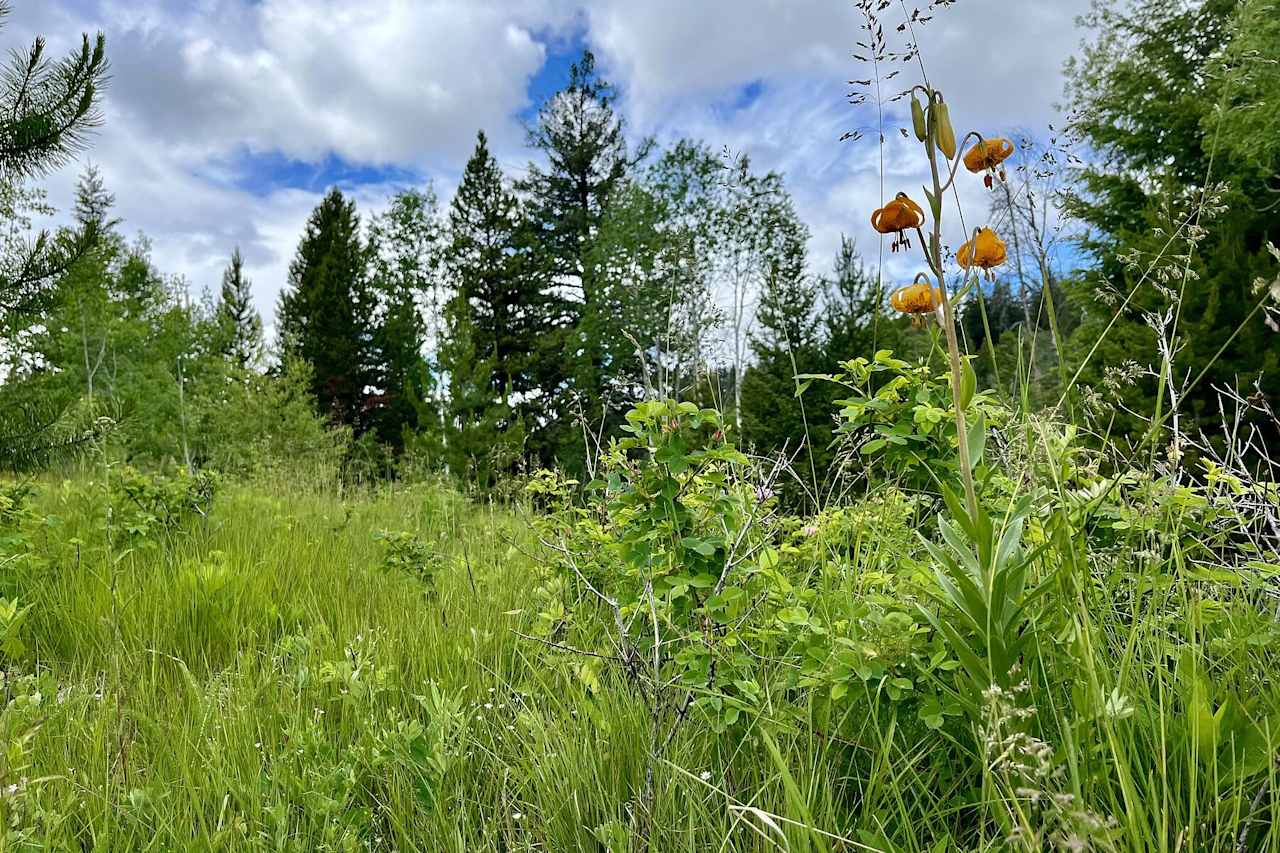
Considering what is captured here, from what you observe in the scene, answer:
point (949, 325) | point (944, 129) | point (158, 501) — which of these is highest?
point (944, 129)

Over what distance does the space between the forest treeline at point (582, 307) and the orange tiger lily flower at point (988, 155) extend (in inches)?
16.0

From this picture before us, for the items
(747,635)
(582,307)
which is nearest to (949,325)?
(747,635)

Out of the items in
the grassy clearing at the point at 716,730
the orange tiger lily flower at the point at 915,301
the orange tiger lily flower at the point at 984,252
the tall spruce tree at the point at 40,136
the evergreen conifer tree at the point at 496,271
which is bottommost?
the grassy clearing at the point at 716,730

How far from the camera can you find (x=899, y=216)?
124cm

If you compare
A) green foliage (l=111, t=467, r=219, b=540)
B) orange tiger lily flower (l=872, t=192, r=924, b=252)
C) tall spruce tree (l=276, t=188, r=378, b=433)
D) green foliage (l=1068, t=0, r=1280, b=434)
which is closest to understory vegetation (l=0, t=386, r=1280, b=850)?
orange tiger lily flower (l=872, t=192, r=924, b=252)

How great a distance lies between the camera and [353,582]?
292 centimetres

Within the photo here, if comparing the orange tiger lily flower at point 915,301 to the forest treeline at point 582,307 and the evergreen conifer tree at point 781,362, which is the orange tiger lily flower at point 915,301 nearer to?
the forest treeline at point 582,307

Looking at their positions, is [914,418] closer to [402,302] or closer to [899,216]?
[899,216]

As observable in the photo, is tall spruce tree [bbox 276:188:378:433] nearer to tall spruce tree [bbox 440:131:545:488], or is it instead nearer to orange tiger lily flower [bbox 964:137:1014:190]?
tall spruce tree [bbox 440:131:545:488]

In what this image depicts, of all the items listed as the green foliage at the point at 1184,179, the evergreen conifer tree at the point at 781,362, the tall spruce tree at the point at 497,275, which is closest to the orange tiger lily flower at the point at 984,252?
the green foliage at the point at 1184,179

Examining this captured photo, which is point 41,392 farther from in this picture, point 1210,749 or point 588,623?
point 1210,749

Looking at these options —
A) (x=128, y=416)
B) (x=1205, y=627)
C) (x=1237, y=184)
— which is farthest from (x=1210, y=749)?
(x=1237, y=184)

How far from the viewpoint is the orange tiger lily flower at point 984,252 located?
131cm

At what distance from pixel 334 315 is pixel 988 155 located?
28527mm
